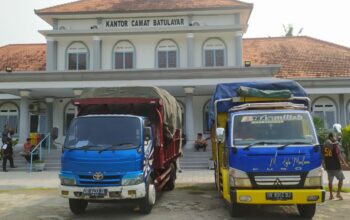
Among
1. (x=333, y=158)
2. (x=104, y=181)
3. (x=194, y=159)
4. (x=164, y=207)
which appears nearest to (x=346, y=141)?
(x=194, y=159)

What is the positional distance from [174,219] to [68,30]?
59.9ft

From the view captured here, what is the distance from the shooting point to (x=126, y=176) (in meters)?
8.00

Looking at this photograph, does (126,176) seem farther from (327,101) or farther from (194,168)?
(327,101)

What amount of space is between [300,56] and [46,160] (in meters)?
17.1

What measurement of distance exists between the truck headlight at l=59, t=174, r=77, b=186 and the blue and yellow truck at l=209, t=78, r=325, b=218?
309 cm

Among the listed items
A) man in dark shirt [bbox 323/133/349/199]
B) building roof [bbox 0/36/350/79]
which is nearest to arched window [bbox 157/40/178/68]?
building roof [bbox 0/36/350/79]

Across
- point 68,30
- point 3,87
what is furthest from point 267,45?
point 3,87

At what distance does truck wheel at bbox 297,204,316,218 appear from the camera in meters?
7.98

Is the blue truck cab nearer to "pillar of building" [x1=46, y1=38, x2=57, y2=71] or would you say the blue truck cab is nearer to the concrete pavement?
the concrete pavement

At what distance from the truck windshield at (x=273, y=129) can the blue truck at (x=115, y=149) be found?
201 cm

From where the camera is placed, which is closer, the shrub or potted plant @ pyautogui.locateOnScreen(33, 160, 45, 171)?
potted plant @ pyautogui.locateOnScreen(33, 160, 45, 171)

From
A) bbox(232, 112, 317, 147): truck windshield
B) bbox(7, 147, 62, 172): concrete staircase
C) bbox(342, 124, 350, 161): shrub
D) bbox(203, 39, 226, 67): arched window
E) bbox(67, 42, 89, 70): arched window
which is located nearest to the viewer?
bbox(232, 112, 317, 147): truck windshield

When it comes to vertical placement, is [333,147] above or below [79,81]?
below

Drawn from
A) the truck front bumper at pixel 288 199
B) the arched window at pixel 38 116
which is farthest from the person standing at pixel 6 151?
the truck front bumper at pixel 288 199
